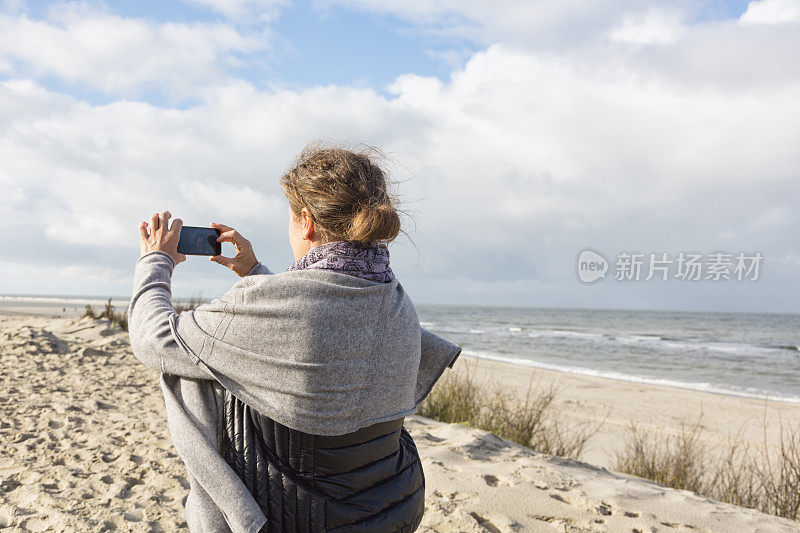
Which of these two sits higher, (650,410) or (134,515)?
(134,515)

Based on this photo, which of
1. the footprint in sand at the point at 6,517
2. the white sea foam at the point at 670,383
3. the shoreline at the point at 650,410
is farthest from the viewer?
the white sea foam at the point at 670,383

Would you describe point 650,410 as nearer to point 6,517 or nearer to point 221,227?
point 6,517

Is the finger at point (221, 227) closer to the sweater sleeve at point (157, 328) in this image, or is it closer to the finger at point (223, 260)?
the finger at point (223, 260)

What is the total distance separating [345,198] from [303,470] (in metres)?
0.75

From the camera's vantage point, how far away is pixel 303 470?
1.51 meters

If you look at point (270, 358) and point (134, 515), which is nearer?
point (270, 358)

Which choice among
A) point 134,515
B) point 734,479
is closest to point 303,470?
point 134,515

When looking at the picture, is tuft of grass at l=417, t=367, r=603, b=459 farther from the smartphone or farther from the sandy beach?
the smartphone

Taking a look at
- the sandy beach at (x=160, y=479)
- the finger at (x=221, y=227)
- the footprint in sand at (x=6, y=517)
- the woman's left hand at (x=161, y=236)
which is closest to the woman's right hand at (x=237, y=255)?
the finger at (x=221, y=227)

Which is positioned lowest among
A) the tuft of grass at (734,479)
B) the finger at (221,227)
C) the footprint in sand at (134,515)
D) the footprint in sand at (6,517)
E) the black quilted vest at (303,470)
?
the footprint in sand at (6,517)

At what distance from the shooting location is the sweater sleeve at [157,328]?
1.45 m

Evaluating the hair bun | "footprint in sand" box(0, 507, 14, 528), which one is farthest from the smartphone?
"footprint in sand" box(0, 507, 14, 528)

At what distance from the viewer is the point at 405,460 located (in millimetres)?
1733

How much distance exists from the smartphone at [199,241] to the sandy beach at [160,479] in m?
1.90
